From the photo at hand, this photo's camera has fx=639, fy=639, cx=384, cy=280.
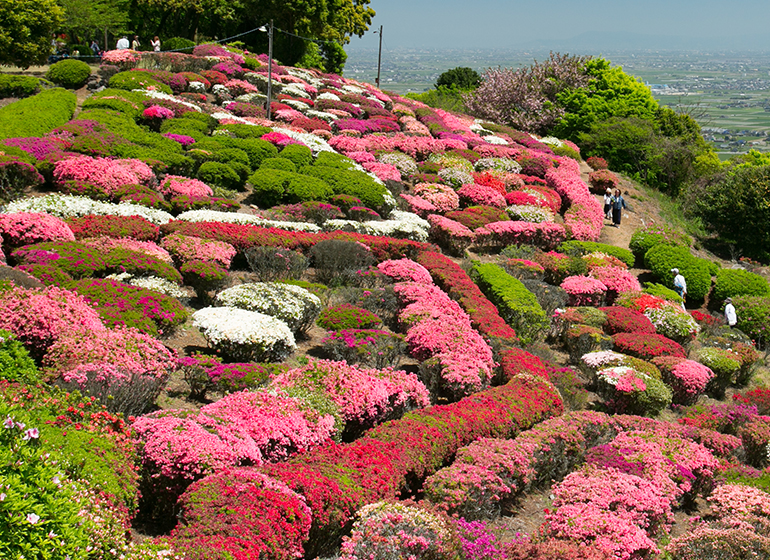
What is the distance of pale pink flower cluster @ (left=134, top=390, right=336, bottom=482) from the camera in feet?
21.3

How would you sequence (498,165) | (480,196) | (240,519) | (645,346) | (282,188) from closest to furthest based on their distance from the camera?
(240,519)
(645,346)
(282,188)
(480,196)
(498,165)

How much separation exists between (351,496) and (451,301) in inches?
307

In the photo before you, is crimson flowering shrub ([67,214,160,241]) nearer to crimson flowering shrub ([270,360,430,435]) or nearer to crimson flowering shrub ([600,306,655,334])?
crimson flowering shrub ([270,360,430,435])

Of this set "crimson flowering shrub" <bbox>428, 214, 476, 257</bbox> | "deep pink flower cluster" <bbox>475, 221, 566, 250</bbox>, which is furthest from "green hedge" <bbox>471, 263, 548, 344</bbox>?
"deep pink flower cluster" <bbox>475, 221, 566, 250</bbox>

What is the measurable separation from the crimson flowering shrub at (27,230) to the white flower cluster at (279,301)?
3.33 metres

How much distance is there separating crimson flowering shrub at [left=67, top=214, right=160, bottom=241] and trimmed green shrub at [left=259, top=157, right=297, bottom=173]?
25.5 ft

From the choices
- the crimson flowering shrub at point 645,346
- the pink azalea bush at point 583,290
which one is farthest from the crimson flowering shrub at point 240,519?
the pink azalea bush at point 583,290

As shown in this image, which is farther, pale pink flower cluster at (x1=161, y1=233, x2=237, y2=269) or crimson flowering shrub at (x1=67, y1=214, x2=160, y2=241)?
pale pink flower cluster at (x1=161, y1=233, x2=237, y2=269)

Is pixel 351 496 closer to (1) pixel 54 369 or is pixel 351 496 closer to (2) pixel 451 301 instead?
(1) pixel 54 369

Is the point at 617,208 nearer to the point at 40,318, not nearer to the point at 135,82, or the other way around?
the point at 135,82

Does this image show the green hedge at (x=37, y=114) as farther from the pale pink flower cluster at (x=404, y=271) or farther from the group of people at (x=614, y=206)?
the group of people at (x=614, y=206)

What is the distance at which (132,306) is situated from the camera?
32.1 feet

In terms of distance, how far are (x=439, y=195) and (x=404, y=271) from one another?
29.5 feet

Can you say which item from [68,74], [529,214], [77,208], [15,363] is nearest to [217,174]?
[77,208]
